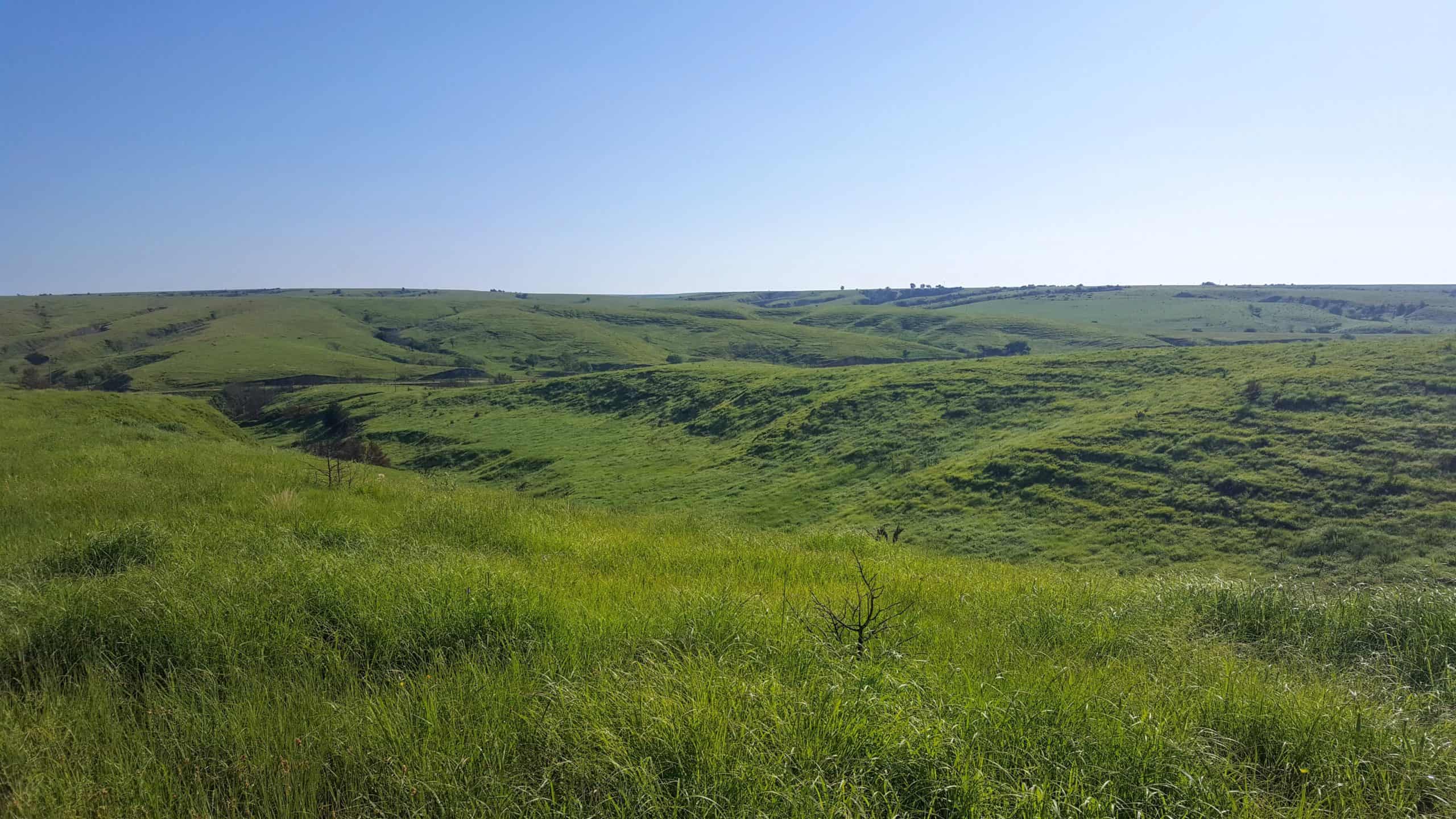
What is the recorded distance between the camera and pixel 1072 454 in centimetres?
3198

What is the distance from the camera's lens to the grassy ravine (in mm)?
3457

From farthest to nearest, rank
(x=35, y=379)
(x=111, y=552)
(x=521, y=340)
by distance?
(x=521, y=340), (x=35, y=379), (x=111, y=552)

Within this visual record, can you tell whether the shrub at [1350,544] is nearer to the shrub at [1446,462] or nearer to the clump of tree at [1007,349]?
the shrub at [1446,462]

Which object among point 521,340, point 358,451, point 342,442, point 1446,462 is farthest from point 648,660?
point 521,340

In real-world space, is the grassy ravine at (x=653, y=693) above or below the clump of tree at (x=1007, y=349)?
above

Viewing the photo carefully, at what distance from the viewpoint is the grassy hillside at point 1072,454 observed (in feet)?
75.9

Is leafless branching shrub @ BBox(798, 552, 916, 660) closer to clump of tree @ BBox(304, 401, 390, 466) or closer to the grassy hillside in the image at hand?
the grassy hillside

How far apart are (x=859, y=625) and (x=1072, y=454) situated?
30.4m

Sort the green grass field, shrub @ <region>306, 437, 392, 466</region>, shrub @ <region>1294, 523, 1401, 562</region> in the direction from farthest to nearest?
the green grass field
shrub @ <region>306, 437, 392, 466</region>
shrub @ <region>1294, 523, 1401, 562</region>

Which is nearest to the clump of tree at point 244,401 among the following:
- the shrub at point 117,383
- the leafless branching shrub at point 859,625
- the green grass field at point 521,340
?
the green grass field at point 521,340

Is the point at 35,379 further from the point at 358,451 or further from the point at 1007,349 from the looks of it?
the point at 1007,349

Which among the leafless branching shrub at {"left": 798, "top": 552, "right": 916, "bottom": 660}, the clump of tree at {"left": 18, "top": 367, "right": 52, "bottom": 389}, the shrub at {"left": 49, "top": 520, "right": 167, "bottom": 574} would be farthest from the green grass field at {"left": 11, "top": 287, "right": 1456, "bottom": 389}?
the leafless branching shrub at {"left": 798, "top": 552, "right": 916, "bottom": 660}

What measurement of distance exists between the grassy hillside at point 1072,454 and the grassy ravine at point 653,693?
18.9 meters

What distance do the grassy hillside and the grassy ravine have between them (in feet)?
62.1
